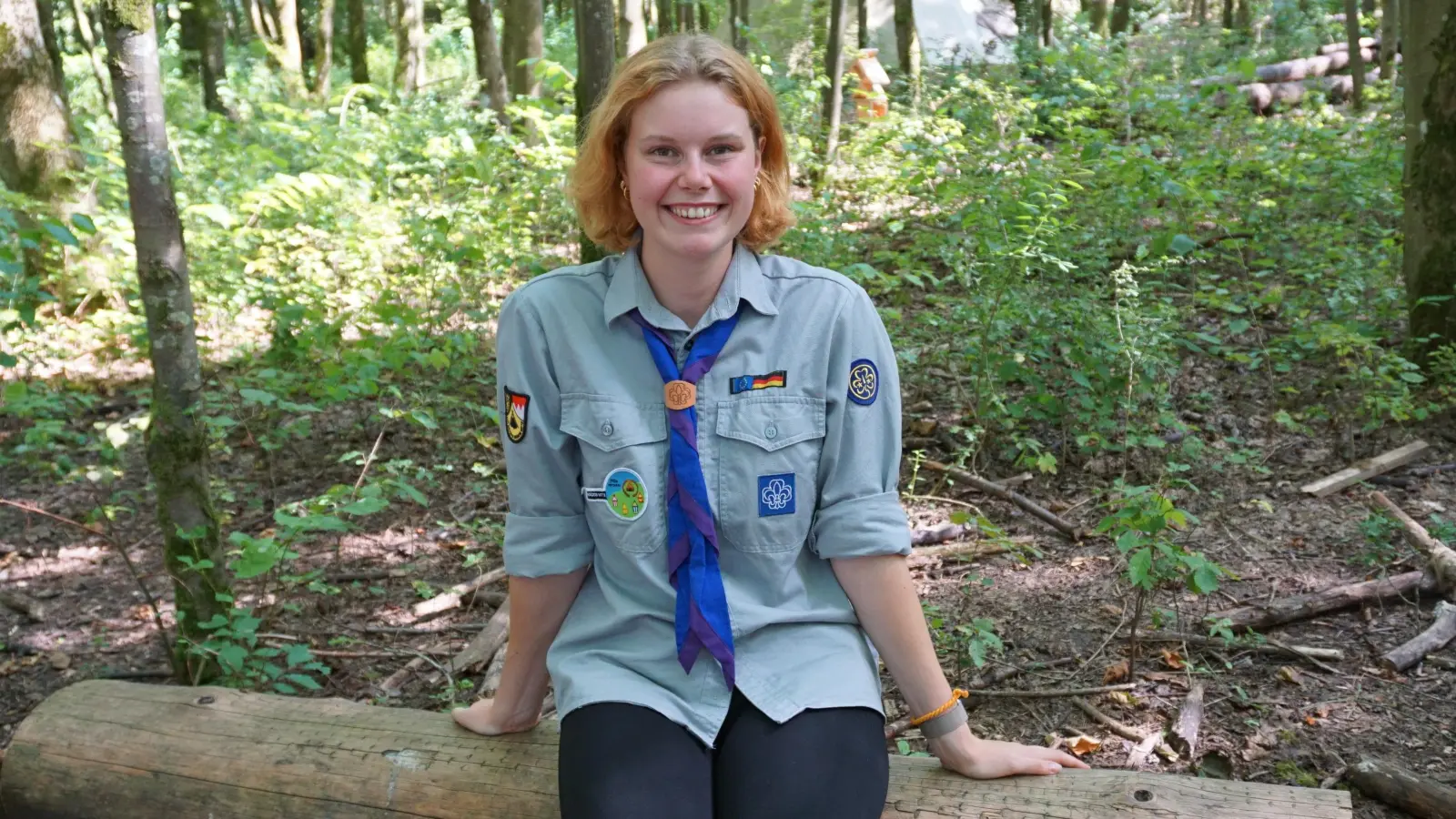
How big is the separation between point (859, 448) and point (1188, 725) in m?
1.63

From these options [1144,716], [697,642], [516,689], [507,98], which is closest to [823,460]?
[697,642]

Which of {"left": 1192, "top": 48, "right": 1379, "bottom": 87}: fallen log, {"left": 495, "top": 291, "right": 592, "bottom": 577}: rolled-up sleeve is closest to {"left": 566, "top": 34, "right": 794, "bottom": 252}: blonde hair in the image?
{"left": 495, "top": 291, "right": 592, "bottom": 577}: rolled-up sleeve

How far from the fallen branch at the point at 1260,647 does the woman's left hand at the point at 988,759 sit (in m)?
1.54

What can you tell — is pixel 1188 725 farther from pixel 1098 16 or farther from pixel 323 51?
pixel 323 51

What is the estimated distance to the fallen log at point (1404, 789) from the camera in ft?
9.10

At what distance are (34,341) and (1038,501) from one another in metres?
6.24

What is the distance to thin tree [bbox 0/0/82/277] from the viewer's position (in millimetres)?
8102

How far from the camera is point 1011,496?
499cm

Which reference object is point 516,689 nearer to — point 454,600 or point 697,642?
point 697,642

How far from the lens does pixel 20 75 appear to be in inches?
320

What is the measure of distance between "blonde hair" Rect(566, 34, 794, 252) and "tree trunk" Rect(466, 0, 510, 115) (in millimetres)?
11004

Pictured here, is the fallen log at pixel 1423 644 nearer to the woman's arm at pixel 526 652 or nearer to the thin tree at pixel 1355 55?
the woman's arm at pixel 526 652

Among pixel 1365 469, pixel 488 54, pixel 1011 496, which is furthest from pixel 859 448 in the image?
pixel 488 54

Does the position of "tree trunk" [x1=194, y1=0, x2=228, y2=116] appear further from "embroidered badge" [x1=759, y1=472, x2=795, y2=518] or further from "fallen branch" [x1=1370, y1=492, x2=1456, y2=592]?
"embroidered badge" [x1=759, y1=472, x2=795, y2=518]
